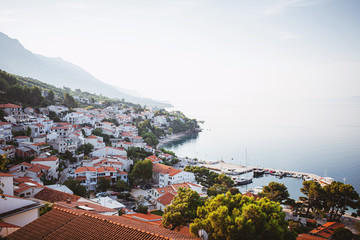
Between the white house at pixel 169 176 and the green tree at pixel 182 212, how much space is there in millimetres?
16580

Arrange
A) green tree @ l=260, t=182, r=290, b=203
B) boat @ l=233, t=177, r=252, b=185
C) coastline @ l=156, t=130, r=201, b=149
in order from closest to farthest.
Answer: green tree @ l=260, t=182, r=290, b=203
boat @ l=233, t=177, r=252, b=185
coastline @ l=156, t=130, r=201, b=149

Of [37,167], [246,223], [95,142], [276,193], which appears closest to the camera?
[246,223]

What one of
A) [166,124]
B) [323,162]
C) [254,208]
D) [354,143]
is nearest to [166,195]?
[254,208]

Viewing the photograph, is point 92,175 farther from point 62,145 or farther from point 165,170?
point 165,170

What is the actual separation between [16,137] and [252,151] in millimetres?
47328

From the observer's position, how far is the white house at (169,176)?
2839cm

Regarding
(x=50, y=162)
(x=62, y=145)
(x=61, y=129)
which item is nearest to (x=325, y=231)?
(x=50, y=162)

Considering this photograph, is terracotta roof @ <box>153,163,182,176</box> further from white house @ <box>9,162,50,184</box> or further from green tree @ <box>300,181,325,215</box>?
green tree @ <box>300,181,325,215</box>

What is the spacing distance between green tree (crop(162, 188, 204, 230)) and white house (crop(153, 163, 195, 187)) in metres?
16.6

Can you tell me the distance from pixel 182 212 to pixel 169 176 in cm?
1763

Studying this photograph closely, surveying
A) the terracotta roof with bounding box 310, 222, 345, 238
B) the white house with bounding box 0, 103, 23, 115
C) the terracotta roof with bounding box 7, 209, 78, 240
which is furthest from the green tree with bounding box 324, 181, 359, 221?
the white house with bounding box 0, 103, 23, 115

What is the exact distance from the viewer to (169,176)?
28484 millimetres

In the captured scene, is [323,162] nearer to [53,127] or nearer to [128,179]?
[128,179]

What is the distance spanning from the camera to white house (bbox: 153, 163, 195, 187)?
2839 centimetres
